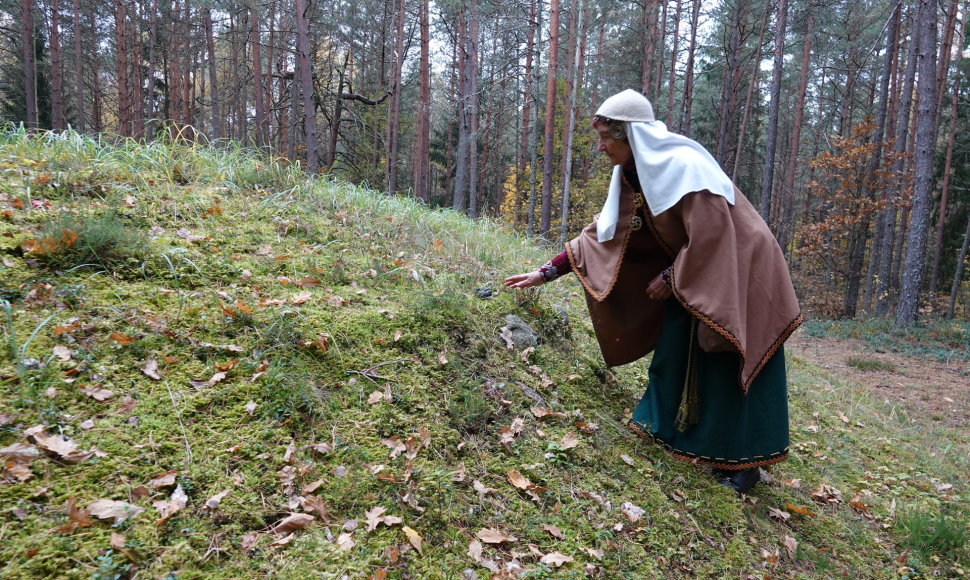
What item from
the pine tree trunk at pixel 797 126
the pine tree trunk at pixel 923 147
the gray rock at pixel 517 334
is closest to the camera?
the gray rock at pixel 517 334

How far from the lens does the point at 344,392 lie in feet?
8.39

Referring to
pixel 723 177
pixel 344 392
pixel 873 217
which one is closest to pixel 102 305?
pixel 344 392

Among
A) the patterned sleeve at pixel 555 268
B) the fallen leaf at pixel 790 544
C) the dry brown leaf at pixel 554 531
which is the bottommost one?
the fallen leaf at pixel 790 544

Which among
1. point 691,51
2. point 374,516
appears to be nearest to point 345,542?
point 374,516

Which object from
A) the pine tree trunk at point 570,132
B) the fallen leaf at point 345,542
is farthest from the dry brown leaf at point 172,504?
the pine tree trunk at point 570,132

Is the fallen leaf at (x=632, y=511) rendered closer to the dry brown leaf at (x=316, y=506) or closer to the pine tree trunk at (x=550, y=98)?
the dry brown leaf at (x=316, y=506)

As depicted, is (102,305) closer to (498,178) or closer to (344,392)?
(344,392)

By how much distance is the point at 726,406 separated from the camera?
9.66 feet

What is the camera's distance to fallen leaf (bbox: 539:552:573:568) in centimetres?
206

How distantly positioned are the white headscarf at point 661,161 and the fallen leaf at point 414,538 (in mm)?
2060

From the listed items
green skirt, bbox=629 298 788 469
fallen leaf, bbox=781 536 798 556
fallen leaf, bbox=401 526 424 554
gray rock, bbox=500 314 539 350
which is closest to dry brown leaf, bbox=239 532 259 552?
fallen leaf, bbox=401 526 424 554

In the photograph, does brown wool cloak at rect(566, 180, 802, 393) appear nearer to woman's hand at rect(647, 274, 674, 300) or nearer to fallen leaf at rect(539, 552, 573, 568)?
woman's hand at rect(647, 274, 674, 300)

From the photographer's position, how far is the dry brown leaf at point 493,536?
2.08 meters

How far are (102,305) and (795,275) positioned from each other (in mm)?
22218
